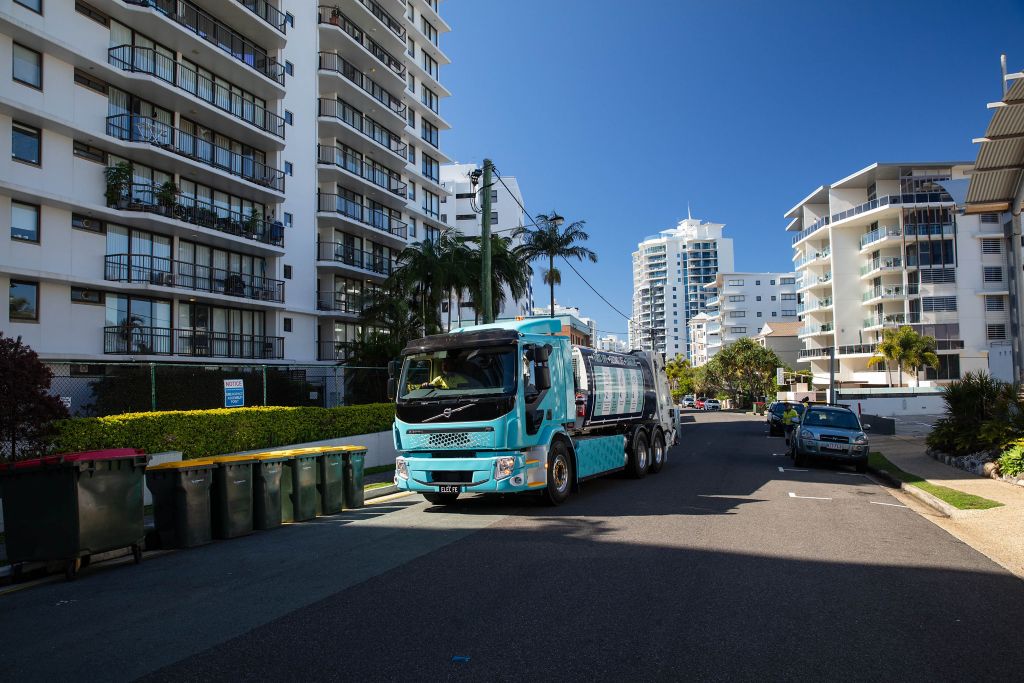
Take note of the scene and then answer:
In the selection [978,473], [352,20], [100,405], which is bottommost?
[978,473]

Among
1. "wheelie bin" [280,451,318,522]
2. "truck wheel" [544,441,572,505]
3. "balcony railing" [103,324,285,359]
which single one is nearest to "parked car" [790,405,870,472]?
"truck wheel" [544,441,572,505]

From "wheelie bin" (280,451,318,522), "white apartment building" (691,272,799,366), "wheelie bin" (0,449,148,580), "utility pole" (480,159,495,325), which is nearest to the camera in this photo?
"wheelie bin" (0,449,148,580)

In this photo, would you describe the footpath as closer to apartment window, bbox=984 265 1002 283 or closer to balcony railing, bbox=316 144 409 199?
balcony railing, bbox=316 144 409 199

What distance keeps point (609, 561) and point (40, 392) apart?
384 inches

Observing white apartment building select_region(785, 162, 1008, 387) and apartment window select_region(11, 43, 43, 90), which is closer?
apartment window select_region(11, 43, 43, 90)

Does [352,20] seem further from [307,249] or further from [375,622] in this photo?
[375,622]

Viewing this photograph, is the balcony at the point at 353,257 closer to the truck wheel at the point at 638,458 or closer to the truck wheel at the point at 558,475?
the truck wheel at the point at 638,458

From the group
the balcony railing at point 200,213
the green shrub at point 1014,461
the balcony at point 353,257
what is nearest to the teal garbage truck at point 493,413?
the green shrub at point 1014,461

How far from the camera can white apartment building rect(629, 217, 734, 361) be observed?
554ft

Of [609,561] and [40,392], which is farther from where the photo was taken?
[40,392]

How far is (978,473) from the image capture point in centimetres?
1489

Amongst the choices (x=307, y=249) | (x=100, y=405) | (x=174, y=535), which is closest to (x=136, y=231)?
(x=307, y=249)

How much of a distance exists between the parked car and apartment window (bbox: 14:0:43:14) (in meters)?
26.4

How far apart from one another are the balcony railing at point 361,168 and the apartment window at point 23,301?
1666 centimetres
